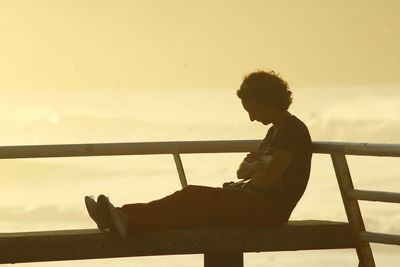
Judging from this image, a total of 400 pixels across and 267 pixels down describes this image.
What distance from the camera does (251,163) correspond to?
580 cm

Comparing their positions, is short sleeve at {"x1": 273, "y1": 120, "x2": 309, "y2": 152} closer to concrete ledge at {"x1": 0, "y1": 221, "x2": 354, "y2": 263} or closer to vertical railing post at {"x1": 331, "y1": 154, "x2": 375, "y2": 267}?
vertical railing post at {"x1": 331, "y1": 154, "x2": 375, "y2": 267}

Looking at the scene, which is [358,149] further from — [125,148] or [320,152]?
[125,148]

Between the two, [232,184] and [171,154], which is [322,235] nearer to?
[232,184]

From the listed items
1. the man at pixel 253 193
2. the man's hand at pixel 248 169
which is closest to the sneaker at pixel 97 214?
the man at pixel 253 193

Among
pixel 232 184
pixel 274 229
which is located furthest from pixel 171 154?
pixel 274 229

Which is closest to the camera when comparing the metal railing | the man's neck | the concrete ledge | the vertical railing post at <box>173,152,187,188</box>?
the concrete ledge

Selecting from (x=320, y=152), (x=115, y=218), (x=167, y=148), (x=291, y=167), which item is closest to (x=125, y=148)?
(x=167, y=148)

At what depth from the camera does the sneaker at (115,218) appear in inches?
212

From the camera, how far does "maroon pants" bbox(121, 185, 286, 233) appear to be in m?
5.56

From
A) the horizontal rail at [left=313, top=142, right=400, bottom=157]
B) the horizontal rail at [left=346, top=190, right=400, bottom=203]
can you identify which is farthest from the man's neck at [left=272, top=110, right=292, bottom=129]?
the horizontal rail at [left=346, top=190, right=400, bottom=203]

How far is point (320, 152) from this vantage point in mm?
5887

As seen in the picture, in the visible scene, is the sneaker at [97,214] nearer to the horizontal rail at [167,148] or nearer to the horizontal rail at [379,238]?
the horizontal rail at [167,148]

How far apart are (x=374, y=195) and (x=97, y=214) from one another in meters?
1.35

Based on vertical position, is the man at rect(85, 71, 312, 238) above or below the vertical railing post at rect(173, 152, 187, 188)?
below
